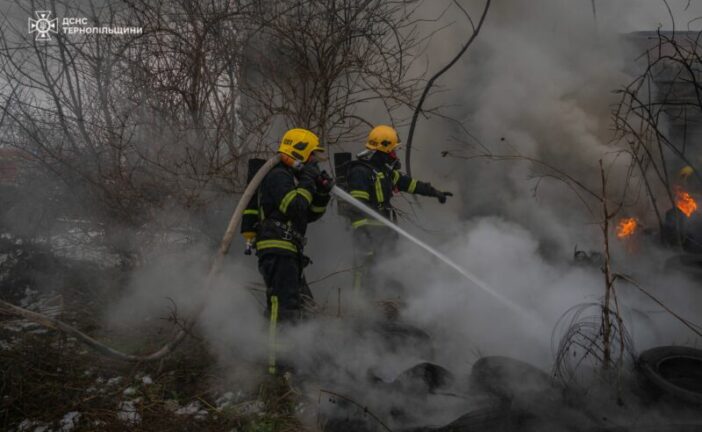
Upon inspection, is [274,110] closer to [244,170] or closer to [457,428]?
[244,170]

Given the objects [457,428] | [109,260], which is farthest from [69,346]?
[457,428]

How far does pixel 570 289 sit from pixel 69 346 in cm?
482

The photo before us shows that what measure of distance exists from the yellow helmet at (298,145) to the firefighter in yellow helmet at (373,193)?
1.27 meters

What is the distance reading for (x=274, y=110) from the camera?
6.03 m

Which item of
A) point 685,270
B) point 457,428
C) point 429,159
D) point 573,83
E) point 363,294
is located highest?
point 573,83

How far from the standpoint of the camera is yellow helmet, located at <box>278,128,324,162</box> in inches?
167

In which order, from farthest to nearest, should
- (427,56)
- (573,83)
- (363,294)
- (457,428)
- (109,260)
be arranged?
(573,83)
(427,56)
(109,260)
(363,294)
(457,428)

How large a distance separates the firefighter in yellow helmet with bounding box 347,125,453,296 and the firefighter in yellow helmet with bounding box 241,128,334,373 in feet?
4.10

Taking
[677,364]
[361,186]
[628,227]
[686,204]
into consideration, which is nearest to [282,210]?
[361,186]

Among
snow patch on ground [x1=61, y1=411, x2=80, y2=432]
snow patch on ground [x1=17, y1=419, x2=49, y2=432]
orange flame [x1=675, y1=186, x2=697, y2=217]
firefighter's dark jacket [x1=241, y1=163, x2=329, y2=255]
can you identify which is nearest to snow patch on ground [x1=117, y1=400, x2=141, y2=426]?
snow patch on ground [x1=61, y1=411, x2=80, y2=432]

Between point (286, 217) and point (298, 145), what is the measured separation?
660 millimetres

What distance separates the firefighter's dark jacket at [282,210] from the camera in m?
4.10

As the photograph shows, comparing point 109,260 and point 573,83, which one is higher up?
point 573,83

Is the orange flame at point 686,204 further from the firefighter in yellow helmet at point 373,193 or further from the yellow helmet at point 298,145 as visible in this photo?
the yellow helmet at point 298,145
